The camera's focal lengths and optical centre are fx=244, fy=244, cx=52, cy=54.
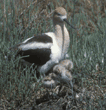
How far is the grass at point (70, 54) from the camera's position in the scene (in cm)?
323

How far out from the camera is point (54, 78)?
3.45 meters

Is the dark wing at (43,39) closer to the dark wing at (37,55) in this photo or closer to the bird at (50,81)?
the dark wing at (37,55)

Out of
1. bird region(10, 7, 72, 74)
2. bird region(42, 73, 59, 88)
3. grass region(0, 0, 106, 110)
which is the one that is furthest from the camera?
bird region(10, 7, 72, 74)

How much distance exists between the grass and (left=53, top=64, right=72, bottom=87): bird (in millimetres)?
175

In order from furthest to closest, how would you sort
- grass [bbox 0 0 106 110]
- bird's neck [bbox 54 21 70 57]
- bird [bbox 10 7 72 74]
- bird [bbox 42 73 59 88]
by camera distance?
bird's neck [bbox 54 21 70 57], bird [bbox 10 7 72 74], bird [bbox 42 73 59 88], grass [bbox 0 0 106 110]

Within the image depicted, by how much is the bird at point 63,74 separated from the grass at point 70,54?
0.57 ft

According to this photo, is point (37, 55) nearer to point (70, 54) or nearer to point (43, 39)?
point (43, 39)

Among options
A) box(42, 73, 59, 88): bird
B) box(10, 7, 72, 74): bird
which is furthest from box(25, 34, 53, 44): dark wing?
box(42, 73, 59, 88): bird

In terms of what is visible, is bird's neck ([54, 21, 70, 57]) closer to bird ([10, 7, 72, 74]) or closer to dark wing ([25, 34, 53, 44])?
bird ([10, 7, 72, 74])

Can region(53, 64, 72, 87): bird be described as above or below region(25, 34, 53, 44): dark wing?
below

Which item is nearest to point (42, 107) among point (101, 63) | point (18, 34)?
point (101, 63)

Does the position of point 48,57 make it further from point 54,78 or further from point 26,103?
point 26,103

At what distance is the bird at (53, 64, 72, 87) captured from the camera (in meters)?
3.36

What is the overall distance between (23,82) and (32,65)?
0.36 metres
